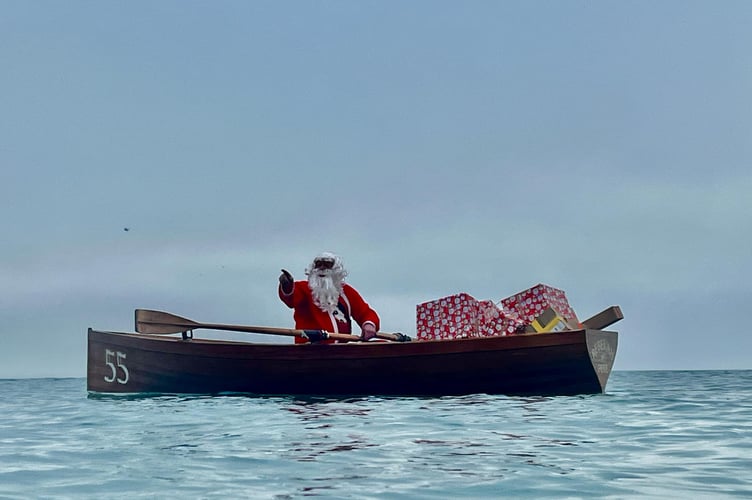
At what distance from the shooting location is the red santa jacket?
1095cm

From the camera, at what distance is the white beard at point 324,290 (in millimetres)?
10914

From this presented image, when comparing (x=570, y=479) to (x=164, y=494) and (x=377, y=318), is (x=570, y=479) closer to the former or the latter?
(x=164, y=494)

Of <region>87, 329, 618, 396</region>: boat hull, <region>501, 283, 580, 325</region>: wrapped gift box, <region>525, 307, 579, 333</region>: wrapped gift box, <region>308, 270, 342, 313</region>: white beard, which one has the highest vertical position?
<region>308, 270, 342, 313</region>: white beard

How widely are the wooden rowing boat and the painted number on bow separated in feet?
1.70

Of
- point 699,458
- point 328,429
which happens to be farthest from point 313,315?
point 699,458

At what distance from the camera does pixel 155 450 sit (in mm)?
5809

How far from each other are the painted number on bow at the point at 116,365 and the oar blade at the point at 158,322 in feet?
1.47

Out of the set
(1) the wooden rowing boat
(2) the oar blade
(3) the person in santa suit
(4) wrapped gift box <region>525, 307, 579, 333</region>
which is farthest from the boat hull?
(3) the person in santa suit

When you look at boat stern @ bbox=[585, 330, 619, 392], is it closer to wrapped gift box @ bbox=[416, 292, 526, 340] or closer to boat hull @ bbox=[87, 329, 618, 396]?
boat hull @ bbox=[87, 329, 618, 396]

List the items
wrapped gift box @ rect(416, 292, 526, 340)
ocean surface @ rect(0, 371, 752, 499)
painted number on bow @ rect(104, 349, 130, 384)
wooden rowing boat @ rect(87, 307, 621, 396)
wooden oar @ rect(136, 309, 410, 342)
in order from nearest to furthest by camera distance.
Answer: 1. ocean surface @ rect(0, 371, 752, 499)
2. wooden rowing boat @ rect(87, 307, 621, 396)
3. wrapped gift box @ rect(416, 292, 526, 340)
4. wooden oar @ rect(136, 309, 410, 342)
5. painted number on bow @ rect(104, 349, 130, 384)

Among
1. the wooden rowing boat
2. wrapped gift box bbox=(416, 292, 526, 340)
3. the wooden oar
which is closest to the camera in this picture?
the wooden rowing boat

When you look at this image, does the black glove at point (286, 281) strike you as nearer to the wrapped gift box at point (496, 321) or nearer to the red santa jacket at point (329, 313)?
the red santa jacket at point (329, 313)

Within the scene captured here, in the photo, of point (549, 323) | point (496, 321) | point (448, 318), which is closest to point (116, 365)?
point (448, 318)

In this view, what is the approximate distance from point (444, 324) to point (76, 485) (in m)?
6.38
